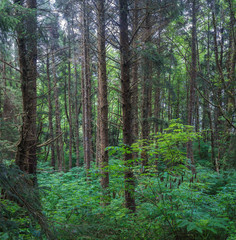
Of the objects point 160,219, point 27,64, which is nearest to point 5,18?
point 27,64

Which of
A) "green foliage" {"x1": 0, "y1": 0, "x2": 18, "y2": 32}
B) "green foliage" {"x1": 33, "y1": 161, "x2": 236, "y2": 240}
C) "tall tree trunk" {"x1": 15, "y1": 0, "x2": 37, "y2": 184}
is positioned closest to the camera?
"green foliage" {"x1": 33, "y1": 161, "x2": 236, "y2": 240}

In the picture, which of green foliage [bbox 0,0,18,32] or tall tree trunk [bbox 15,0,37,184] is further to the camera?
tall tree trunk [bbox 15,0,37,184]

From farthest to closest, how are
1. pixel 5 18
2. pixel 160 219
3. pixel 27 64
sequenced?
pixel 27 64
pixel 160 219
pixel 5 18

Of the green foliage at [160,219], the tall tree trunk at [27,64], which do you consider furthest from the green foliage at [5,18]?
the green foliage at [160,219]

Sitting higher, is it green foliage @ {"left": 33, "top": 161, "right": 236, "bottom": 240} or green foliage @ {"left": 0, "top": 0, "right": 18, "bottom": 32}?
green foliage @ {"left": 0, "top": 0, "right": 18, "bottom": 32}

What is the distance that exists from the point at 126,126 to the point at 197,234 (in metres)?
2.77

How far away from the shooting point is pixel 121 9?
186 inches

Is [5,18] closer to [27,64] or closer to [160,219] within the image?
[27,64]

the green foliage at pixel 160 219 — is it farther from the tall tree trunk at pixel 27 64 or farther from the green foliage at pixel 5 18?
the green foliage at pixel 5 18

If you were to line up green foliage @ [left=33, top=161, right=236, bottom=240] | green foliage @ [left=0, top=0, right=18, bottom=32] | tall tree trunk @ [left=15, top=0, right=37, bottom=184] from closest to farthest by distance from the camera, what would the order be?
green foliage @ [left=33, top=161, right=236, bottom=240] < green foliage @ [left=0, top=0, right=18, bottom=32] < tall tree trunk @ [left=15, top=0, right=37, bottom=184]

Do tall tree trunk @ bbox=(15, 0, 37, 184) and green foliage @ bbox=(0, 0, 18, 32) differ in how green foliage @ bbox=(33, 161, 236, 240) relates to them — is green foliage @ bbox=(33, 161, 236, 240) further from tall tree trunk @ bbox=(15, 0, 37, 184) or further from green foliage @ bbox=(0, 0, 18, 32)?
green foliage @ bbox=(0, 0, 18, 32)

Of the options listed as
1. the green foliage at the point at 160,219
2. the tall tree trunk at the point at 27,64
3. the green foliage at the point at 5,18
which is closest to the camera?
the green foliage at the point at 160,219

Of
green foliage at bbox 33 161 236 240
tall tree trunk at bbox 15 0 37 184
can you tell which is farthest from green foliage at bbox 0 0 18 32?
green foliage at bbox 33 161 236 240

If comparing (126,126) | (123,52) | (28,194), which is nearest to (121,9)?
(123,52)
